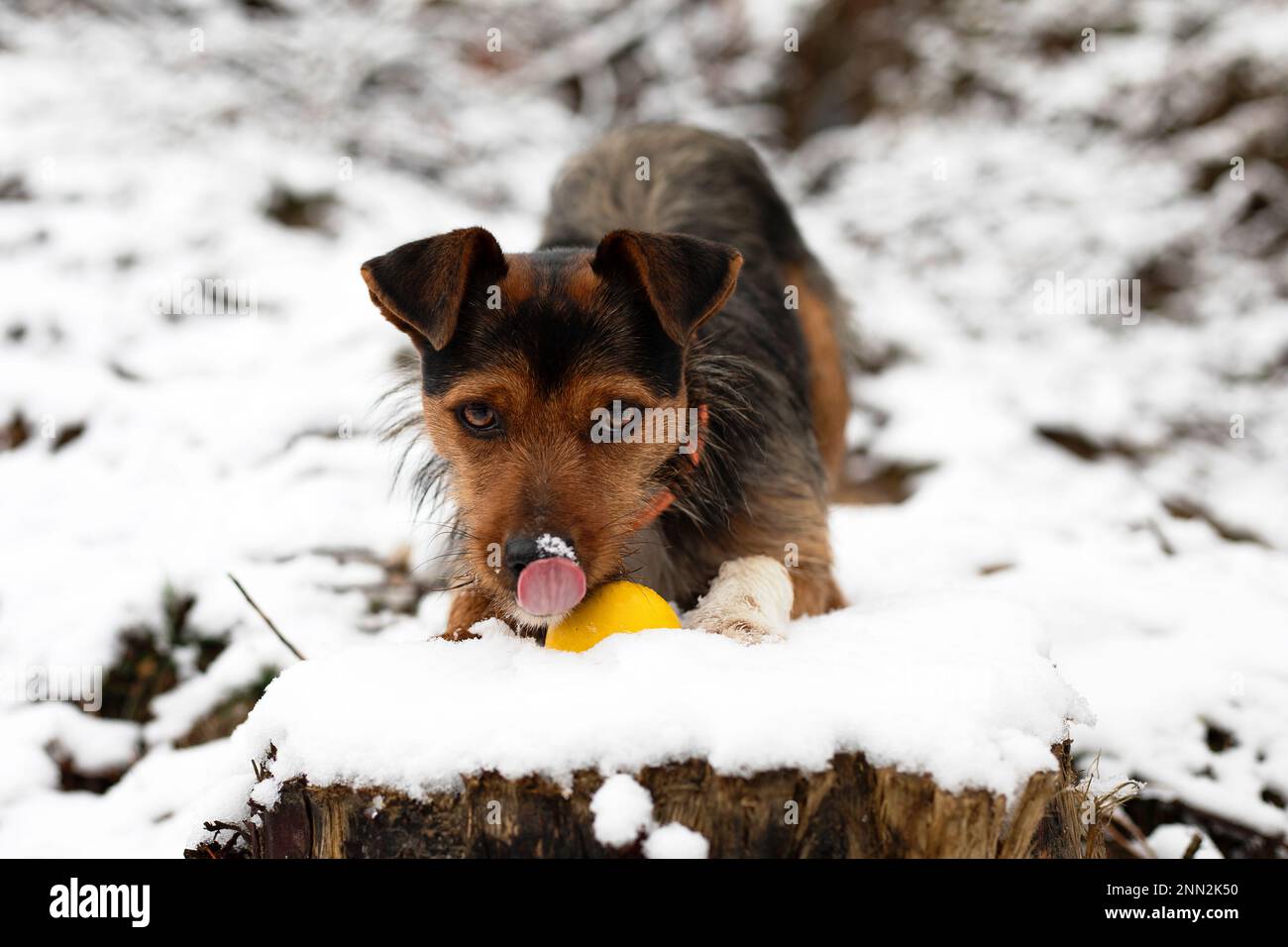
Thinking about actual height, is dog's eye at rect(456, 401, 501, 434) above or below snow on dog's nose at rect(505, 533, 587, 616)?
above

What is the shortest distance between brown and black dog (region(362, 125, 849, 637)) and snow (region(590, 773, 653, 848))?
0.56 metres

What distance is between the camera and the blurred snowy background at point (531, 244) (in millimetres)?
3746

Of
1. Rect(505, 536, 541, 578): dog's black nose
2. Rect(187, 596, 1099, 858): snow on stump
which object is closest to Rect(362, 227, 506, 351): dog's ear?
Rect(505, 536, 541, 578): dog's black nose

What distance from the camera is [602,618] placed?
252cm

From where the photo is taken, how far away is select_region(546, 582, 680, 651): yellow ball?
8.24 ft

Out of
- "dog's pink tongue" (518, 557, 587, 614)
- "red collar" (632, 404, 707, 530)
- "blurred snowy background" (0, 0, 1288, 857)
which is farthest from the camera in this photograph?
Result: "blurred snowy background" (0, 0, 1288, 857)

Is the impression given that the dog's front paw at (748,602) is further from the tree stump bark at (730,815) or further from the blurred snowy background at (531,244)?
the blurred snowy background at (531,244)

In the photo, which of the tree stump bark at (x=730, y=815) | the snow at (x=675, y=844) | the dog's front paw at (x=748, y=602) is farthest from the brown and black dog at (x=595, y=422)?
the snow at (x=675, y=844)

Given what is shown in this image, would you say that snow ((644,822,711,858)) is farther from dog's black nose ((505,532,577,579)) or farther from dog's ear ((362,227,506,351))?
dog's ear ((362,227,506,351))

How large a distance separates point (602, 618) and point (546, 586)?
21cm

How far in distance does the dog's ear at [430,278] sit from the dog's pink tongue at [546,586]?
0.72m

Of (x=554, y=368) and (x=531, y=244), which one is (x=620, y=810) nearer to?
(x=554, y=368)

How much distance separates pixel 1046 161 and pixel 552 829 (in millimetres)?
9506
